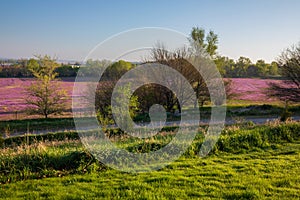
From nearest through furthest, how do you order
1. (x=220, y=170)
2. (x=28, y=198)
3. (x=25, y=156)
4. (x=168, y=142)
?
1. (x=28, y=198)
2. (x=220, y=170)
3. (x=25, y=156)
4. (x=168, y=142)

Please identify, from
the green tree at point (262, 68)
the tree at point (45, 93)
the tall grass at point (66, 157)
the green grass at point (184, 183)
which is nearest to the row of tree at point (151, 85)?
the tree at point (45, 93)

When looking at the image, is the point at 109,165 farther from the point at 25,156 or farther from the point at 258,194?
the point at 258,194

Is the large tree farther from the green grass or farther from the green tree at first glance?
the green tree

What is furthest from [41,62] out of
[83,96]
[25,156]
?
[25,156]

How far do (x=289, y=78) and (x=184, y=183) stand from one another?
25.3 meters

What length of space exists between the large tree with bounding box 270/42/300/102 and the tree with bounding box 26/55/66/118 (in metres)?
22.4

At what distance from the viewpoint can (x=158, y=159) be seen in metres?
7.04

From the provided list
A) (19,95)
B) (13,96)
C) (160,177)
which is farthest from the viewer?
(19,95)

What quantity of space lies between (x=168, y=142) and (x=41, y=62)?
2305 cm

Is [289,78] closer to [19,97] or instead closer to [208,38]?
[208,38]

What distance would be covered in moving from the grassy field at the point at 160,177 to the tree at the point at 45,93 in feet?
63.0

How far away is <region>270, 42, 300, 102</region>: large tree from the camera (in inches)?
1005

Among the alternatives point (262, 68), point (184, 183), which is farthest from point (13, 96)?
point (262, 68)

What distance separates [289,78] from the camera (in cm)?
2616
